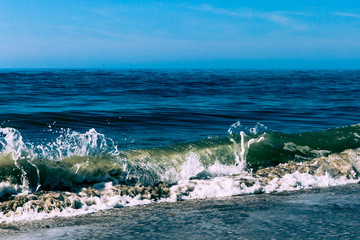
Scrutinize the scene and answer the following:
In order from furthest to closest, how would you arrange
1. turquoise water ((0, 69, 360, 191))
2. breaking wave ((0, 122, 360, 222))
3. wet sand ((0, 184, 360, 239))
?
turquoise water ((0, 69, 360, 191)) → breaking wave ((0, 122, 360, 222)) → wet sand ((0, 184, 360, 239))

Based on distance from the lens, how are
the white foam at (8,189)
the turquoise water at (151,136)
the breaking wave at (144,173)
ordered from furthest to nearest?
the turquoise water at (151,136), the white foam at (8,189), the breaking wave at (144,173)

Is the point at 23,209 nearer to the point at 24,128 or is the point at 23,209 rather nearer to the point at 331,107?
the point at 24,128

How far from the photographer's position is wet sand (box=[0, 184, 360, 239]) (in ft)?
Result: 12.2

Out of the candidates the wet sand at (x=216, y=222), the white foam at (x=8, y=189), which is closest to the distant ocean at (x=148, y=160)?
the white foam at (x=8, y=189)

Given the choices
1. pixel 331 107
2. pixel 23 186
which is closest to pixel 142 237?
pixel 23 186

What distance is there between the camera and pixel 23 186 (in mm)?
5332

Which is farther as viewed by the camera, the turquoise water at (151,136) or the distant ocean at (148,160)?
the turquoise water at (151,136)

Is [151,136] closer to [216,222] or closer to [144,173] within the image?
[144,173]

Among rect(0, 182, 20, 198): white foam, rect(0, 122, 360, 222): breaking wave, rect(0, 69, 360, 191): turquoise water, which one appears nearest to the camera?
rect(0, 122, 360, 222): breaking wave

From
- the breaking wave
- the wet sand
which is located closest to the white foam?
the breaking wave

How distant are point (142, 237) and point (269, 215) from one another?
1394 millimetres

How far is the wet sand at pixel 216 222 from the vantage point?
3717 millimetres

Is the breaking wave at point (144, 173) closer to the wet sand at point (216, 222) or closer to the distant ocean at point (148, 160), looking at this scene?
the distant ocean at point (148, 160)

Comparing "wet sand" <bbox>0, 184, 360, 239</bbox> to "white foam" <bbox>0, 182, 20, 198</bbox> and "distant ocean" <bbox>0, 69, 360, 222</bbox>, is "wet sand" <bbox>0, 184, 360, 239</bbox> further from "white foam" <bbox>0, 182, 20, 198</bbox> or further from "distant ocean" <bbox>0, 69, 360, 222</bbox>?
"white foam" <bbox>0, 182, 20, 198</bbox>
